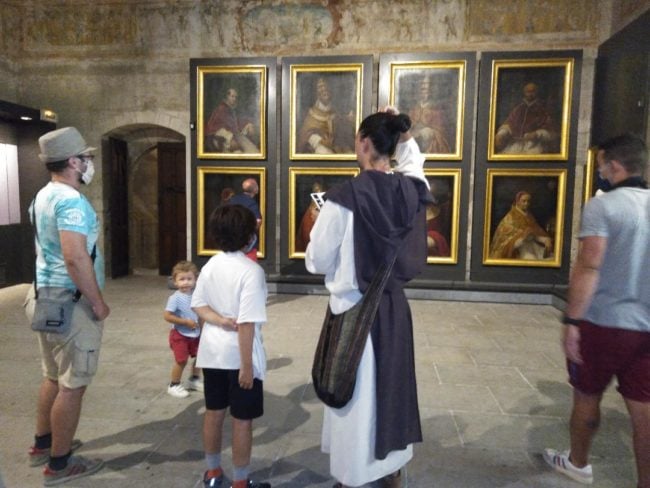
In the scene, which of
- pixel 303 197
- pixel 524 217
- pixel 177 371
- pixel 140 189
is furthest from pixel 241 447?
pixel 140 189

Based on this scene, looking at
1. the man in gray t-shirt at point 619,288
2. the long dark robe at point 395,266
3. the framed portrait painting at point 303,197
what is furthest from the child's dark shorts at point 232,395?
the framed portrait painting at point 303,197

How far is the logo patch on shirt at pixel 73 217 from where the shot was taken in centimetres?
257

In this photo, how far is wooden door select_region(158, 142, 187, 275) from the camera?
10.5 m

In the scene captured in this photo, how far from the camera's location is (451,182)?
8.72m

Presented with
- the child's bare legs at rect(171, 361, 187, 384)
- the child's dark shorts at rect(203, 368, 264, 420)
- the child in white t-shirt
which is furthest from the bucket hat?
the child's bare legs at rect(171, 361, 187, 384)

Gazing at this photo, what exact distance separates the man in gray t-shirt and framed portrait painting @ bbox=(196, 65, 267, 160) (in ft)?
23.9

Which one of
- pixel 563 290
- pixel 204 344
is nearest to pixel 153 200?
pixel 563 290

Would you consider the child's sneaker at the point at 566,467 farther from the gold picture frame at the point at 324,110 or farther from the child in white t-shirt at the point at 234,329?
the gold picture frame at the point at 324,110

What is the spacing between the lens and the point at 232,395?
2463mm

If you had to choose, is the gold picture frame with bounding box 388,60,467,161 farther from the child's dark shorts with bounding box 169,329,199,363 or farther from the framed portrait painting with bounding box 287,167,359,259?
the child's dark shorts with bounding box 169,329,199,363

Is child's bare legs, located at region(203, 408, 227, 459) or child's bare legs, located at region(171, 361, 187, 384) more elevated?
child's bare legs, located at region(203, 408, 227, 459)

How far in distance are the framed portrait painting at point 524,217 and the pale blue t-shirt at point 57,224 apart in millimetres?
7400

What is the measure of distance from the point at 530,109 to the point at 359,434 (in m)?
7.78

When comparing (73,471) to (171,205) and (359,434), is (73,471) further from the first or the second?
(171,205)
